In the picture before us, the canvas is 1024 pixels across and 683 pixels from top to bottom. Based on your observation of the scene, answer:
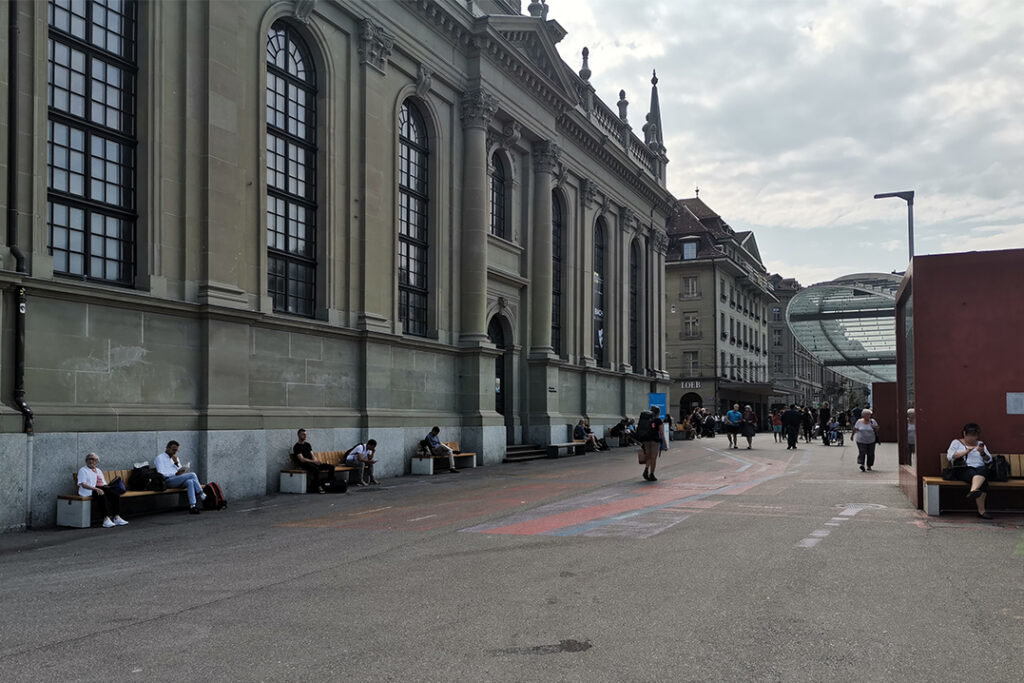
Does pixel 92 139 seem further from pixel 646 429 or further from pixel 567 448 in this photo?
pixel 567 448

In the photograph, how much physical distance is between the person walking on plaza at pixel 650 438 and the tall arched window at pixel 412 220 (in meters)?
8.53

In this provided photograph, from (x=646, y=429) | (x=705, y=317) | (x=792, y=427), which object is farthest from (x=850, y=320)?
(x=646, y=429)

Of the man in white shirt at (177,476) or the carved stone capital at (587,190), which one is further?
the carved stone capital at (587,190)

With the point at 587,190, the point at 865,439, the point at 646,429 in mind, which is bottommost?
the point at 865,439

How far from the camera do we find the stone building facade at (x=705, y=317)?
7150 cm

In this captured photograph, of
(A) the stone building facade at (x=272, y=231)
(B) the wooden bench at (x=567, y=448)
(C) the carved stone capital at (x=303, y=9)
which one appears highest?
(C) the carved stone capital at (x=303, y=9)

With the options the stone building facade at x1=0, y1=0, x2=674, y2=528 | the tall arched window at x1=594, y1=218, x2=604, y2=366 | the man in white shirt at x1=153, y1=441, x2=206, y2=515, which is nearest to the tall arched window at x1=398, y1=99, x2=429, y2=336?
the stone building facade at x1=0, y1=0, x2=674, y2=528

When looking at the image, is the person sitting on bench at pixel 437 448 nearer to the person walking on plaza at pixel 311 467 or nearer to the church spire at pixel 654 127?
the person walking on plaza at pixel 311 467

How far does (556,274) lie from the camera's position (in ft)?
123

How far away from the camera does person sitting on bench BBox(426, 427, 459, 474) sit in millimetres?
24281

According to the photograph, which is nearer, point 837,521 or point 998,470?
point 837,521

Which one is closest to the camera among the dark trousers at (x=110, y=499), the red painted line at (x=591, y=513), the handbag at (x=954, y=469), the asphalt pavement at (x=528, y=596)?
the asphalt pavement at (x=528, y=596)

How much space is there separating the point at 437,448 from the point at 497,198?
11292mm

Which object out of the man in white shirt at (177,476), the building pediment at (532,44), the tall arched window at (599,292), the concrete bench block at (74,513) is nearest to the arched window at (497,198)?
the building pediment at (532,44)
